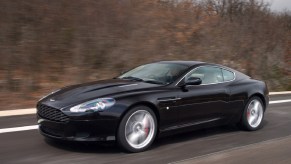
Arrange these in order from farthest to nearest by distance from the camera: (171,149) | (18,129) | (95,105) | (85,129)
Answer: (18,129)
(171,149)
(95,105)
(85,129)

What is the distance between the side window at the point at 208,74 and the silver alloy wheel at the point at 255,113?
0.99 metres

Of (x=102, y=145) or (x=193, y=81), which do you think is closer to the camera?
(x=102, y=145)

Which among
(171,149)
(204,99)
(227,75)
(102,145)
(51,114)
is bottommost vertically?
(171,149)

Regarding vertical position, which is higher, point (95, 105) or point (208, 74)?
point (208, 74)

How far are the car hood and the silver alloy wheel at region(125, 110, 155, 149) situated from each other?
0.41m

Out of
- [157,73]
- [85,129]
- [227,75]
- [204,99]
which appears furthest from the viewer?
[227,75]

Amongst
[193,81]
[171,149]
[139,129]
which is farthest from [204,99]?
[139,129]

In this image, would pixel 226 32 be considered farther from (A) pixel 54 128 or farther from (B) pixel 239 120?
(A) pixel 54 128

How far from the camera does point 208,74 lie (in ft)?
25.6

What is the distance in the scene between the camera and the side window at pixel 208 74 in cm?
756

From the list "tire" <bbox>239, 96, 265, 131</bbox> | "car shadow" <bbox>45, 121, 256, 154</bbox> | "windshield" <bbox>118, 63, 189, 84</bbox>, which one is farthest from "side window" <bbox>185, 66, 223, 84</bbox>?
"car shadow" <bbox>45, 121, 256, 154</bbox>

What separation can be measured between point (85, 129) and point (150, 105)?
112cm

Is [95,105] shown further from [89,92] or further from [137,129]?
[137,129]

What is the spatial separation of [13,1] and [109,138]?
7.67m
